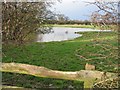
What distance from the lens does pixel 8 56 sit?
11461mm

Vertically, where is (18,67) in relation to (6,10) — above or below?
below

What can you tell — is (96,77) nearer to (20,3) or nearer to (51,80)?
(51,80)

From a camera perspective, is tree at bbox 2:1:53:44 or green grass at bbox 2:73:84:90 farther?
tree at bbox 2:1:53:44

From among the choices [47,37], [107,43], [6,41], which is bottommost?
[47,37]

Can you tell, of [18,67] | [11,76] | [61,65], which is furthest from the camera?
[61,65]

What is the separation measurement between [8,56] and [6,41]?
3.39 ft

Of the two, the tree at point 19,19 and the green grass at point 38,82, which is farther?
the tree at point 19,19

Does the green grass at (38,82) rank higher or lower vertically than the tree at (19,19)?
lower

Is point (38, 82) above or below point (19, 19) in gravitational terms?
below

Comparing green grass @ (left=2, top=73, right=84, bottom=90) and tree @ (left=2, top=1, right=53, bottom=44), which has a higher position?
tree @ (left=2, top=1, right=53, bottom=44)

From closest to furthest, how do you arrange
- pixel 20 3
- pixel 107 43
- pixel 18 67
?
pixel 107 43 < pixel 18 67 < pixel 20 3

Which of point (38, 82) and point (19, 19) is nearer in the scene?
point (38, 82)

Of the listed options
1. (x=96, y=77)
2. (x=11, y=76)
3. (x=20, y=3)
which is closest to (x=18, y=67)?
(x=96, y=77)

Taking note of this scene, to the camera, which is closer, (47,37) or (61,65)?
(61,65)
